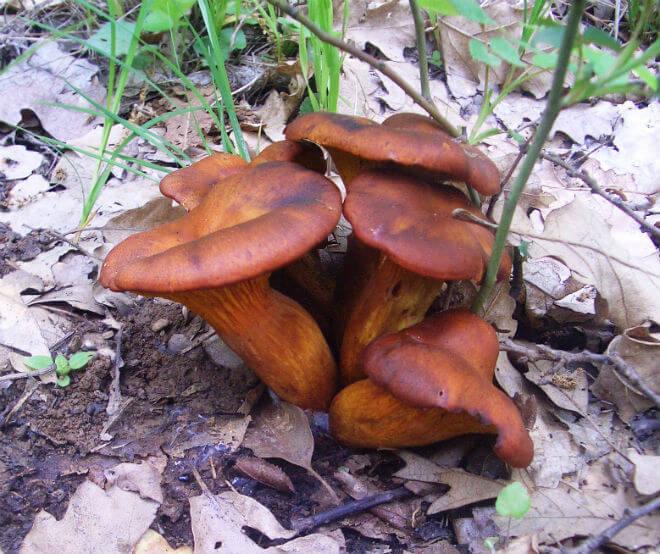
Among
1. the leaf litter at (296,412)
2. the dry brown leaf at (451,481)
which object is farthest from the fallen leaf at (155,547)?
the dry brown leaf at (451,481)

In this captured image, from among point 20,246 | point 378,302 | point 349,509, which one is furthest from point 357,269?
point 20,246

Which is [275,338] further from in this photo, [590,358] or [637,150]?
[637,150]

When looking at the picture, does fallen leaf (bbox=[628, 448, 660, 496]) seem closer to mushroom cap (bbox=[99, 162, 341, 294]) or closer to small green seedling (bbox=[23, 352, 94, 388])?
mushroom cap (bbox=[99, 162, 341, 294])

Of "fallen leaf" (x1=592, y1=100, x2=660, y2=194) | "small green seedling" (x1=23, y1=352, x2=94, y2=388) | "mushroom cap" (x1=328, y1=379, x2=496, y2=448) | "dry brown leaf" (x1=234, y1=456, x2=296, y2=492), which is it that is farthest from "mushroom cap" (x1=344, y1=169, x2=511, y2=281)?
"fallen leaf" (x1=592, y1=100, x2=660, y2=194)

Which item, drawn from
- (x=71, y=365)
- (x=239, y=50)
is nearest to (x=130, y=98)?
(x=239, y=50)

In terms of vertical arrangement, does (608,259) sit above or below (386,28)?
below

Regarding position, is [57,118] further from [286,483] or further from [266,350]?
[286,483]

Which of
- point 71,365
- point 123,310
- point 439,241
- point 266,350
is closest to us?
point 439,241

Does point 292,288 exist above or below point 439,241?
below
